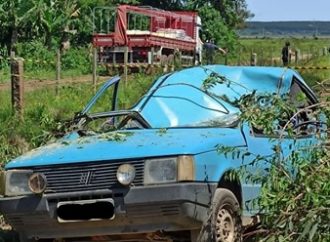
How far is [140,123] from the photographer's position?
7.88m

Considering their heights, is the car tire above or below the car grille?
below

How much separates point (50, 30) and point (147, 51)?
8.03m

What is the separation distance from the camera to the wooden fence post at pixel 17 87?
12.5 metres

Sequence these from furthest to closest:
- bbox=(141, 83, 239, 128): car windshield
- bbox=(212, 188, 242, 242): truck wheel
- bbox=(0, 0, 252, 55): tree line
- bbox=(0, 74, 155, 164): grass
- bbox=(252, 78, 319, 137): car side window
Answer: bbox=(0, 0, 252, 55): tree line
bbox=(0, 74, 155, 164): grass
bbox=(141, 83, 239, 128): car windshield
bbox=(212, 188, 242, 242): truck wheel
bbox=(252, 78, 319, 137): car side window

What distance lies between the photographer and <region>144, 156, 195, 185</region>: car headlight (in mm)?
6543

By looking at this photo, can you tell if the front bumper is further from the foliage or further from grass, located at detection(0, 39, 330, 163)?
grass, located at detection(0, 39, 330, 163)

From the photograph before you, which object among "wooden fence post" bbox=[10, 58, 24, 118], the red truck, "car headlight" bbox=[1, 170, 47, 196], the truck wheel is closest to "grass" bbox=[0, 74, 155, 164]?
"wooden fence post" bbox=[10, 58, 24, 118]

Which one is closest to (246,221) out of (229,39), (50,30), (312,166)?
(312,166)

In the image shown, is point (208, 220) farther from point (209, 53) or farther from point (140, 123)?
point (209, 53)

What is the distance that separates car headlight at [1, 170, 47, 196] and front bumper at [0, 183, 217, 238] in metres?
0.07

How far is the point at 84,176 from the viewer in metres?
6.69

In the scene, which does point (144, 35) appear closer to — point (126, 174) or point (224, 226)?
point (224, 226)

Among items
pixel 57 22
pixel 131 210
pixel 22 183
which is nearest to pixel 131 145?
pixel 131 210

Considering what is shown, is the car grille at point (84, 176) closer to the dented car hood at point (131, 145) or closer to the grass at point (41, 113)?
the dented car hood at point (131, 145)
